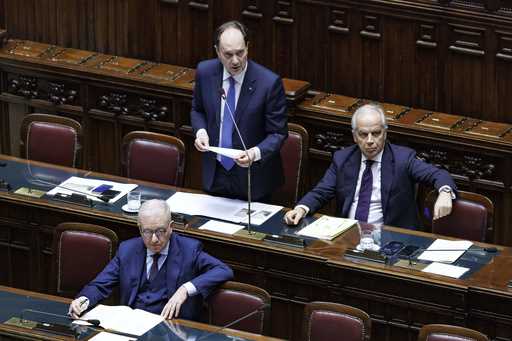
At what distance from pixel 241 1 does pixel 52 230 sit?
2.59 m

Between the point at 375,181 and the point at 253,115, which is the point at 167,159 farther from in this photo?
the point at 375,181

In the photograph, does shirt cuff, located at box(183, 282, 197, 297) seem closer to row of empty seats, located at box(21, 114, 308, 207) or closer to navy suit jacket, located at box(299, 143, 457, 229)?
navy suit jacket, located at box(299, 143, 457, 229)

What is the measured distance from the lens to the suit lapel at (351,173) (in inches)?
363

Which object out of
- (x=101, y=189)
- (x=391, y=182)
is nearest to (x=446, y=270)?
(x=391, y=182)

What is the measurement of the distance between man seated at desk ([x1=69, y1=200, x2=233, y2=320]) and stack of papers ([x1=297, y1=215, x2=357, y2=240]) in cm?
82

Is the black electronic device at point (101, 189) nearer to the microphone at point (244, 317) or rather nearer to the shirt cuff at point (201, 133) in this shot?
the shirt cuff at point (201, 133)

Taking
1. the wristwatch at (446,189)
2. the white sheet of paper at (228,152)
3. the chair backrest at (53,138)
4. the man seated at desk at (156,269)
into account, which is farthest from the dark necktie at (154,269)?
the chair backrest at (53,138)

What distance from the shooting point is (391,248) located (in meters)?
8.84

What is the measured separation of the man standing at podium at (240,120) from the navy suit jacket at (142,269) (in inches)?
34.7

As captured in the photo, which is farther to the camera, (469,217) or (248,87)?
(248,87)

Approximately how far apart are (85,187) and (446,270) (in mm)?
2521

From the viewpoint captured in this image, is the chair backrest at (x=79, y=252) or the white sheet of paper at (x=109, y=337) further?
the chair backrest at (x=79, y=252)

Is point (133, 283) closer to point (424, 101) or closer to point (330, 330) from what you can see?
point (330, 330)

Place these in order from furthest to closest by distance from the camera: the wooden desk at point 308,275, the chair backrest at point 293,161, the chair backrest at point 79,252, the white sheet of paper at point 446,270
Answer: the chair backrest at point 293,161 → the chair backrest at point 79,252 → the white sheet of paper at point 446,270 → the wooden desk at point 308,275
